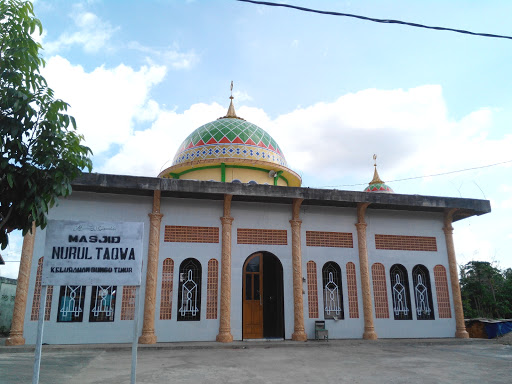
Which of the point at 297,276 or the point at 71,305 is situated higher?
the point at 297,276

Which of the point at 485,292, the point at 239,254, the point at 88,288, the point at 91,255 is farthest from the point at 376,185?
the point at 91,255

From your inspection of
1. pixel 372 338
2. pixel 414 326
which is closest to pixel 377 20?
pixel 372 338

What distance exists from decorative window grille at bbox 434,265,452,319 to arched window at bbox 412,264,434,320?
0.30m

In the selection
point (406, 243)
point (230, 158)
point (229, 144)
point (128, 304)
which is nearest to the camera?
point (128, 304)

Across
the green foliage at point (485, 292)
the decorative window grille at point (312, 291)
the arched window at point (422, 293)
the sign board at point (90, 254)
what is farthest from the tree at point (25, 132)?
the green foliage at point (485, 292)

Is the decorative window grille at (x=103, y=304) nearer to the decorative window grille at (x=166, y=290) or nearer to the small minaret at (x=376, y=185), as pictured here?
the decorative window grille at (x=166, y=290)

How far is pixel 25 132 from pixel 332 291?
10797 mm

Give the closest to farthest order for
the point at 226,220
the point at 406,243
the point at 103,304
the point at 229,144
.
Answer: the point at 103,304 → the point at 226,220 → the point at 406,243 → the point at 229,144

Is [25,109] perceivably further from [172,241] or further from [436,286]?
[436,286]

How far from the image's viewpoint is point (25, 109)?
160 inches

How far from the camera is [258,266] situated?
1277 centimetres

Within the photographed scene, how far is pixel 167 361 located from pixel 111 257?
15.0ft

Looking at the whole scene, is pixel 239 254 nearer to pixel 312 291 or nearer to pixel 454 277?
pixel 312 291

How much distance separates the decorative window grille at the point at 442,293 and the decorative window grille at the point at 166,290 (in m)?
9.21
